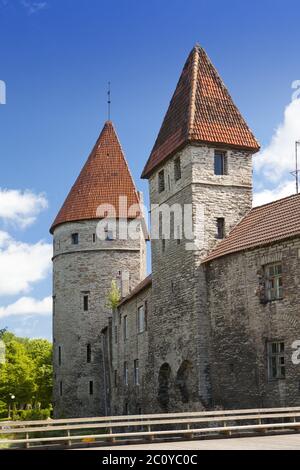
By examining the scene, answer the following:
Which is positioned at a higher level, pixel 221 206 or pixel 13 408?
pixel 221 206

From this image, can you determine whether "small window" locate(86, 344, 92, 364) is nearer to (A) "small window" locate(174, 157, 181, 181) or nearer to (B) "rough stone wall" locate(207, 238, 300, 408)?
(A) "small window" locate(174, 157, 181, 181)

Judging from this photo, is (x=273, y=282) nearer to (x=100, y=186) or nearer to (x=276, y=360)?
(x=276, y=360)

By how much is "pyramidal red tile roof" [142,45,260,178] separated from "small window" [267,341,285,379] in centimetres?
923

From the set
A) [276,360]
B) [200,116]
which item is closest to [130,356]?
[200,116]

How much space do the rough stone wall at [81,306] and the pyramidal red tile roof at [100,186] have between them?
3.03 ft

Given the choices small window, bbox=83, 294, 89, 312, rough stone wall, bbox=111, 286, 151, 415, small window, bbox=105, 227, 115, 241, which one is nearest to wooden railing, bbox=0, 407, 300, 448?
rough stone wall, bbox=111, 286, 151, 415

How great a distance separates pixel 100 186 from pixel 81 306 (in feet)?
25.9

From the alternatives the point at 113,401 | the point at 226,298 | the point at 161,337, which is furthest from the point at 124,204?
the point at 226,298

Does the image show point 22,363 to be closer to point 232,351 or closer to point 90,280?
point 90,280

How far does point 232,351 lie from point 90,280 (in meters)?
21.0

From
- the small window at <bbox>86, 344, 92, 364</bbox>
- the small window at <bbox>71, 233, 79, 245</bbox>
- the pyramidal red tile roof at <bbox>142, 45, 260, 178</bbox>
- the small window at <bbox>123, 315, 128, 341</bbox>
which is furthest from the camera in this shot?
the small window at <bbox>71, 233, 79, 245</bbox>

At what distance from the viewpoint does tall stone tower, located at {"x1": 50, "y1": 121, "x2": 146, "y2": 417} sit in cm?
4388

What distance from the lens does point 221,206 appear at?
93.1 feet

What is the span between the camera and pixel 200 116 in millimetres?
29344
